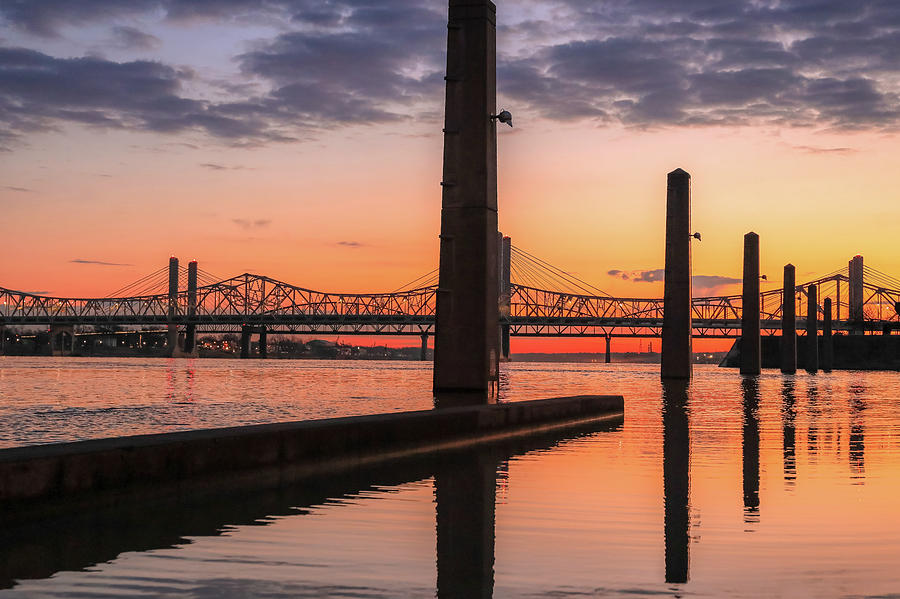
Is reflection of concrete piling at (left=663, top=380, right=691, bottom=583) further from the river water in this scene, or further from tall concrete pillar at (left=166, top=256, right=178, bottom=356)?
tall concrete pillar at (left=166, top=256, right=178, bottom=356)

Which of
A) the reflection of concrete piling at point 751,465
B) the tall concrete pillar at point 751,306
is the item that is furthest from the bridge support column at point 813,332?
the reflection of concrete piling at point 751,465

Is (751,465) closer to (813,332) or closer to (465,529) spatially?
(465,529)

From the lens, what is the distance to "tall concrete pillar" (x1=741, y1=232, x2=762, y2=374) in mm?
78000

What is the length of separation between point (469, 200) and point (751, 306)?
5590cm

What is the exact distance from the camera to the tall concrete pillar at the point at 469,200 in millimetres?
26891

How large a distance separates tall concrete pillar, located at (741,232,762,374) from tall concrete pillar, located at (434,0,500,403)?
175 ft

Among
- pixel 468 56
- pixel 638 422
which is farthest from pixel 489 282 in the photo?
pixel 638 422

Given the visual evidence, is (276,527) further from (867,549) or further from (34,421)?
(34,421)

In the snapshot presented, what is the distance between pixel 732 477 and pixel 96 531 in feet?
20.4

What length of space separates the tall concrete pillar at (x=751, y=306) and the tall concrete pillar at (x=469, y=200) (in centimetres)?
5331

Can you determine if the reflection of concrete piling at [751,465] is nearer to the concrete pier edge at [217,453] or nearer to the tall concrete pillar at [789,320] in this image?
the concrete pier edge at [217,453]

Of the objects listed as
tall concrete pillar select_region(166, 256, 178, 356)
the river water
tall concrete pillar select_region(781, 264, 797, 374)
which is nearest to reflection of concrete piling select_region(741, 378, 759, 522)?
the river water

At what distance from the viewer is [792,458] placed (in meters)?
13.7

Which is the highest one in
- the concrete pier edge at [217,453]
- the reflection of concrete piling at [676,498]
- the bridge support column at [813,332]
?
the bridge support column at [813,332]
